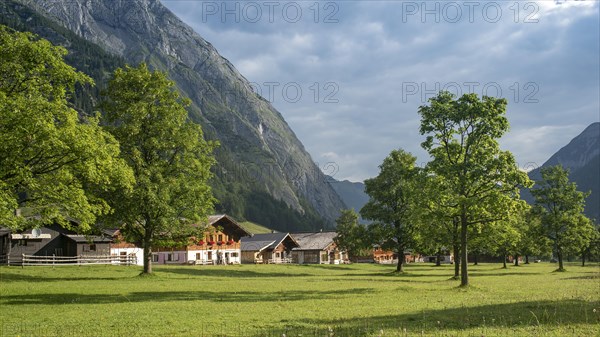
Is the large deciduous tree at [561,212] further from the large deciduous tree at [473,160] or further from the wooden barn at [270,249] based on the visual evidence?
the wooden barn at [270,249]

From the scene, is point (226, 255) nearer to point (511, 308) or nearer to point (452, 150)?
point (452, 150)

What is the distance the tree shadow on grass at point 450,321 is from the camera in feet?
53.0

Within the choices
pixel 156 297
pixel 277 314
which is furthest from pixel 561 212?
pixel 277 314

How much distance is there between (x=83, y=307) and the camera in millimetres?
24250

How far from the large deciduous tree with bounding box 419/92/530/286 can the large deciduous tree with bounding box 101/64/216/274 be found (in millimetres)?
20833

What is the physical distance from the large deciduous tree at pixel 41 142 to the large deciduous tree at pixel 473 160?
23392mm

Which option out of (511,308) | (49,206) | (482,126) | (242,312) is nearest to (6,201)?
(49,206)

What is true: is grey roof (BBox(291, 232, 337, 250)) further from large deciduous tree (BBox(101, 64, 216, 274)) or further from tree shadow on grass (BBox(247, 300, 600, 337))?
tree shadow on grass (BBox(247, 300, 600, 337))

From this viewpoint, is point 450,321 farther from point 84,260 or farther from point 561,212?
point 561,212

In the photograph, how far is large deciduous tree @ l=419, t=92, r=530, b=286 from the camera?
36.6 metres

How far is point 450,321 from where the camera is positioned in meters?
18.3

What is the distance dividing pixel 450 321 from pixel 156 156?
33.6 meters

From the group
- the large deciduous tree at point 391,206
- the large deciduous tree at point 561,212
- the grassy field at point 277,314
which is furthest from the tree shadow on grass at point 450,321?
the large deciduous tree at point 561,212

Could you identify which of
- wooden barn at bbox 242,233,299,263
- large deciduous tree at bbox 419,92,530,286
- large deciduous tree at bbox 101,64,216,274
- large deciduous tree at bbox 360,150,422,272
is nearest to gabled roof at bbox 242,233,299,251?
wooden barn at bbox 242,233,299,263
